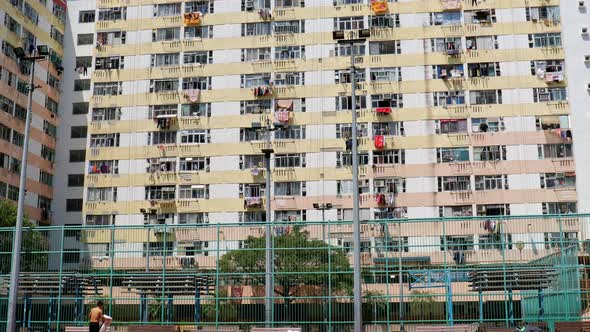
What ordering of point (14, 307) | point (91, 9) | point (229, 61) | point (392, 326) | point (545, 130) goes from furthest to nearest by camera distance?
point (91, 9), point (229, 61), point (545, 130), point (392, 326), point (14, 307)

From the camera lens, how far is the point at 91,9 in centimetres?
7288

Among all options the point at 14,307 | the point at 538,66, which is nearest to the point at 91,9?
the point at 538,66

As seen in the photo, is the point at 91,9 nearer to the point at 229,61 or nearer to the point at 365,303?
the point at 229,61

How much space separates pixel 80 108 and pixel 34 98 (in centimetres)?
559

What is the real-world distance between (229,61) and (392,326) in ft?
131

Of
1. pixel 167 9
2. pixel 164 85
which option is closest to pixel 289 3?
pixel 167 9

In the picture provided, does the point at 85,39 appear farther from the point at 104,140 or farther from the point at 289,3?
the point at 289,3

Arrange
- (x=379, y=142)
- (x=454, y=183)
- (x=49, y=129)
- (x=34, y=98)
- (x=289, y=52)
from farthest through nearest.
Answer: (x=49, y=129)
(x=34, y=98)
(x=289, y=52)
(x=379, y=142)
(x=454, y=183)

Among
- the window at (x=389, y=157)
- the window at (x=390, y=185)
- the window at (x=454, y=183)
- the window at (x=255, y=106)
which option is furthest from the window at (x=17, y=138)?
the window at (x=454, y=183)

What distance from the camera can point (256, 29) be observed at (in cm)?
6594

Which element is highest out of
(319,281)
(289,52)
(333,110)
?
(289,52)

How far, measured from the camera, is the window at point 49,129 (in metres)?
69.9

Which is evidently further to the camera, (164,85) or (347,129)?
(164,85)

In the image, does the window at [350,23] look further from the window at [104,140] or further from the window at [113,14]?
the window at [104,140]
